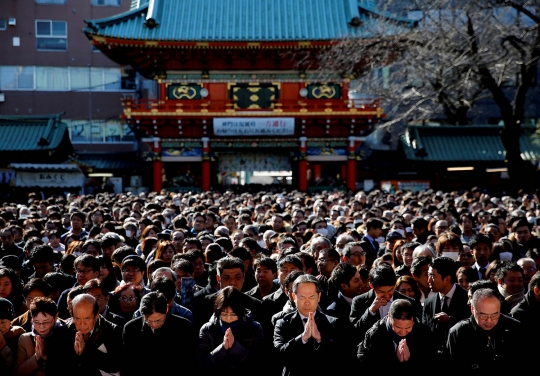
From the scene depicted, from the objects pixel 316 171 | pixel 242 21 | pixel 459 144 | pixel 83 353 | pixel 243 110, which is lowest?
pixel 83 353

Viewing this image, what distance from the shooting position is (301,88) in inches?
1198

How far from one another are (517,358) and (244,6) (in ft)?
91.6

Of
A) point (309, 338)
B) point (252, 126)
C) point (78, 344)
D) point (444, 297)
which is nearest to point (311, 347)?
point (309, 338)

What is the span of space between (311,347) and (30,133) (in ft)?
89.6

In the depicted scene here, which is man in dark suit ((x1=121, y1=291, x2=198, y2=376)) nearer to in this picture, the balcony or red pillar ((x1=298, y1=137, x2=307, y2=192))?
the balcony

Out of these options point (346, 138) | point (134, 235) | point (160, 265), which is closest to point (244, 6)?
point (346, 138)

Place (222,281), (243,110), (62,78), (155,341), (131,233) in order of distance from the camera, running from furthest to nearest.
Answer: (62,78) < (243,110) < (131,233) < (222,281) < (155,341)

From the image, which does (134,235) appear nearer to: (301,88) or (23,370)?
(23,370)

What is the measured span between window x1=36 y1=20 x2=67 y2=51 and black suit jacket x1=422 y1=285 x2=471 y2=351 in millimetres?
35585

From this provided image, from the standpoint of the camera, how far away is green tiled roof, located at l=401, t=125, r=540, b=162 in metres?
30.2

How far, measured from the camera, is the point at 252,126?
29047 mm

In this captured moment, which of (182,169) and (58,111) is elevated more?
(58,111)

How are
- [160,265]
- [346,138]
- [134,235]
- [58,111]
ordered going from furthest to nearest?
[58,111]
[346,138]
[134,235]
[160,265]

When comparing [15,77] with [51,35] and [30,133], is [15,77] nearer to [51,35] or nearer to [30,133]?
[51,35]
